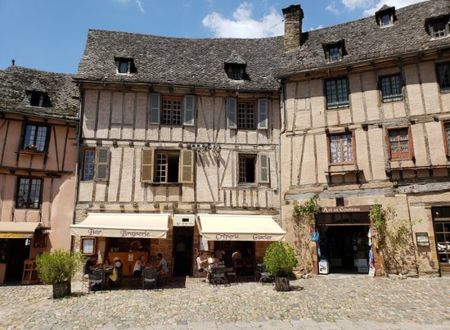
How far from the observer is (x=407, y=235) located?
40.9 feet

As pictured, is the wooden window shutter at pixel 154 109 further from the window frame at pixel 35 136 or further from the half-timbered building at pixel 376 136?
the half-timbered building at pixel 376 136

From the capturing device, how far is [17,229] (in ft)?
42.2

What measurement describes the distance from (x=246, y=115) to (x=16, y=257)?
10.9 m

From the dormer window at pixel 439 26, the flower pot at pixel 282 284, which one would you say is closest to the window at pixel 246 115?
the flower pot at pixel 282 284

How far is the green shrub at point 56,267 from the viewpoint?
33.0 ft

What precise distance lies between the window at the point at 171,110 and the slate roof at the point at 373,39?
14.6ft

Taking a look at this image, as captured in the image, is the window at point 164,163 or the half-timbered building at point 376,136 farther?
the window at point 164,163

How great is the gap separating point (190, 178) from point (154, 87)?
4080 millimetres

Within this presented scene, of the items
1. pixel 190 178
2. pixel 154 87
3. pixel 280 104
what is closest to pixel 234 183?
pixel 190 178

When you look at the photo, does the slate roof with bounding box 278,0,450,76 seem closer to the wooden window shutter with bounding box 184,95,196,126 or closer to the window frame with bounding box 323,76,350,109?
the window frame with bounding box 323,76,350,109

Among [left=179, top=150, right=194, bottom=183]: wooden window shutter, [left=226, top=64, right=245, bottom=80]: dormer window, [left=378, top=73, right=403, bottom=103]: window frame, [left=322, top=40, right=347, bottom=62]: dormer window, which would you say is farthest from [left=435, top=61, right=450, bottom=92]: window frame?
[left=179, top=150, right=194, bottom=183]: wooden window shutter

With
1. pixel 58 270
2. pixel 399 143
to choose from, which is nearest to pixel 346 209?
pixel 399 143

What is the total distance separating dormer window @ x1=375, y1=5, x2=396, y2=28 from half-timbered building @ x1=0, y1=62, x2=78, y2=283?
1388 cm

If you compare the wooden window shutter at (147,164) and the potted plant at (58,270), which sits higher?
the wooden window shutter at (147,164)
